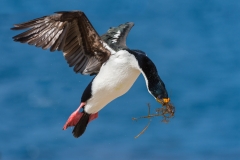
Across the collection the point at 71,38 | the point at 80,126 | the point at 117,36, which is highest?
the point at 117,36

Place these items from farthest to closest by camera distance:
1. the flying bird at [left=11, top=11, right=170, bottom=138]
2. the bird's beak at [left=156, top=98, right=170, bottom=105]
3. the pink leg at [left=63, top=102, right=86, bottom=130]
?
the pink leg at [left=63, top=102, right=86, bottom=130] < the flying bird at [left=11, top=11, right=170, bottom=138] < the bird's beak at [left=156, top=98, right=170, bottom=105]

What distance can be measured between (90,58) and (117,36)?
0.70 metres

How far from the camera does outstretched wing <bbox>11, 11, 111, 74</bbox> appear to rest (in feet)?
19.7

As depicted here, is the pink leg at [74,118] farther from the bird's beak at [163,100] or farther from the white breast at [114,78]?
the bird's beak at [163,100]

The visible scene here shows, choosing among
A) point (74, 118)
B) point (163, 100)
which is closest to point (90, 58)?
point (74, 118)

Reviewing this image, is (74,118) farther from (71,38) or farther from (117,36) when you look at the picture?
(117,36)

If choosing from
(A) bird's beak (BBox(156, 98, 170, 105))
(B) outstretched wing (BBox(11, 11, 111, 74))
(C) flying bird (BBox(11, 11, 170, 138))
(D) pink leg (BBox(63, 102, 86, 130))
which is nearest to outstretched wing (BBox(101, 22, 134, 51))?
(C) flying bird (BBox(11, 11, 170, 138))

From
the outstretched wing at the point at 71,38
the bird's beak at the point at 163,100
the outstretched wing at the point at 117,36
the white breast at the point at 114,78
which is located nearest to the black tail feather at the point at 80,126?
the white breast at the point at 114,78

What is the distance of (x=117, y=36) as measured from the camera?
7039 mm

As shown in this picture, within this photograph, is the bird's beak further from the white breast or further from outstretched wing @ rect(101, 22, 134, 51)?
outstretched wing @ rect(101, 22, 134, 51)

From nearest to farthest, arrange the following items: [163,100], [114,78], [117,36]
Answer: [163,100]
[114,78]
[117,36]

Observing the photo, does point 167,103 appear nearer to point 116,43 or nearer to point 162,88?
point 162,88

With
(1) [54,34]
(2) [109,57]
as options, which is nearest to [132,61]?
(2) [109,57]

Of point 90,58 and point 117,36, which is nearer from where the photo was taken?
point 90,58
